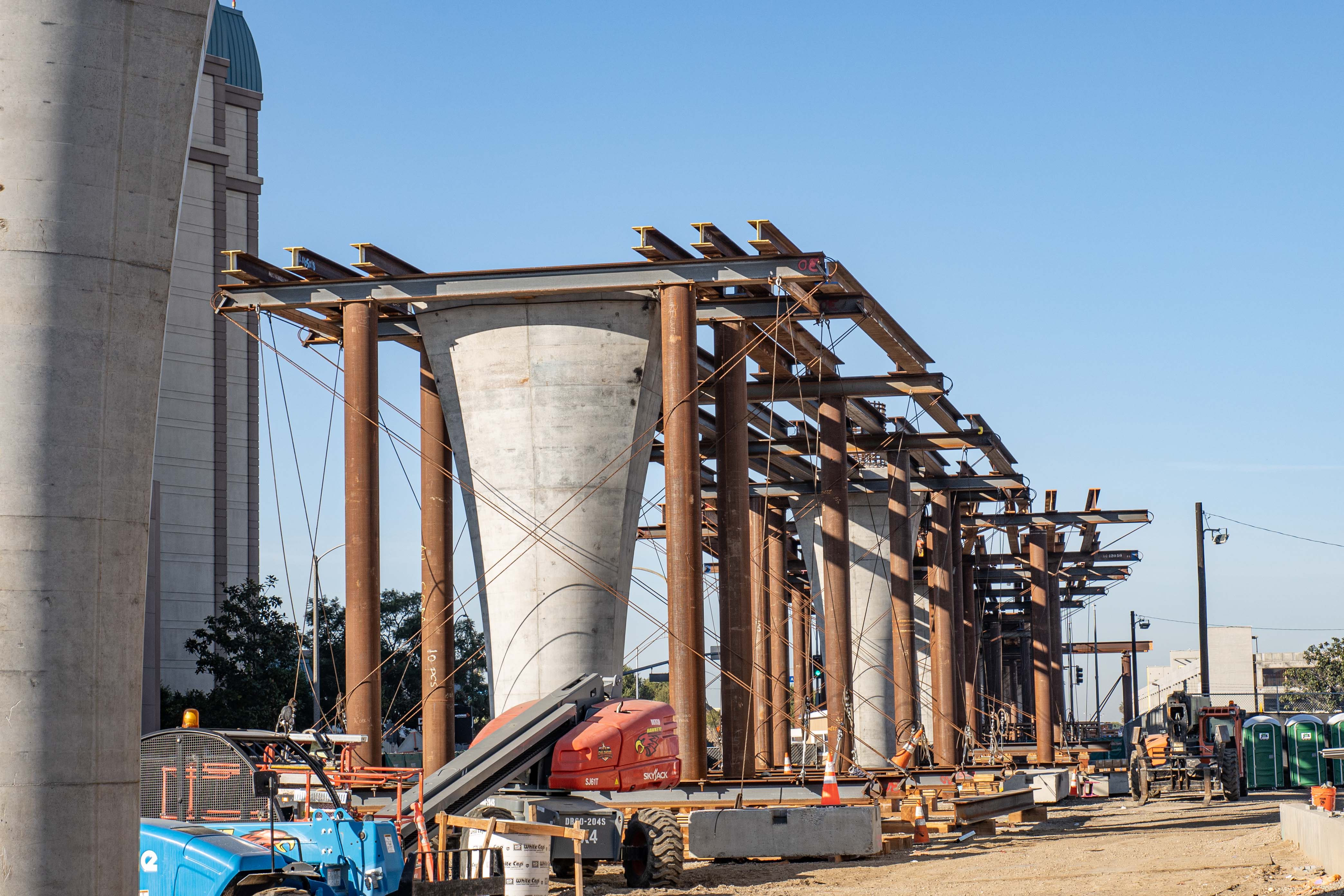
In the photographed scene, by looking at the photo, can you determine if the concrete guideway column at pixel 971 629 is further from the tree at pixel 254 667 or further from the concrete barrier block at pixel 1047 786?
the tree at pixel 254 667

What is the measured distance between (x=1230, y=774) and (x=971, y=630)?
36.2m

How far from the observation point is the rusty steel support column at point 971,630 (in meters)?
54.4

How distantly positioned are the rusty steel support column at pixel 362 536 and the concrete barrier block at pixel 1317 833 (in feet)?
42.1

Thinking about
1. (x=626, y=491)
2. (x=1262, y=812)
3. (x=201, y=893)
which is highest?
(x=626, y=491)

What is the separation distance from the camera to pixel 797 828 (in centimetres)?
2034

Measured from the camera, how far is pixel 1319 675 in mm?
100250

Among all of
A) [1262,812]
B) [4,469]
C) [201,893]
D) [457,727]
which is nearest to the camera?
[4,469]

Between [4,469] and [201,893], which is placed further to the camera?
[201,893]

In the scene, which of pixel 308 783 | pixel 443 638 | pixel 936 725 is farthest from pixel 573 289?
pixel 936 725

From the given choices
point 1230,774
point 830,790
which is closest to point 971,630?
point 1230,774

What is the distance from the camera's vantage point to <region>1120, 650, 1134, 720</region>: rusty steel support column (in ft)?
346

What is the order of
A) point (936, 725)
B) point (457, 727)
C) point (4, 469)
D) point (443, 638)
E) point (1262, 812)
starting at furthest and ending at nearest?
point (457, 727) < point (936, 725) < point (1262, 812) < point (443, 638) < point (4, 469)

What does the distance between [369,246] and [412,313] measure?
2305mm

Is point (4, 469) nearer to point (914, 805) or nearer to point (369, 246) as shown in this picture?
point (369, 246)
